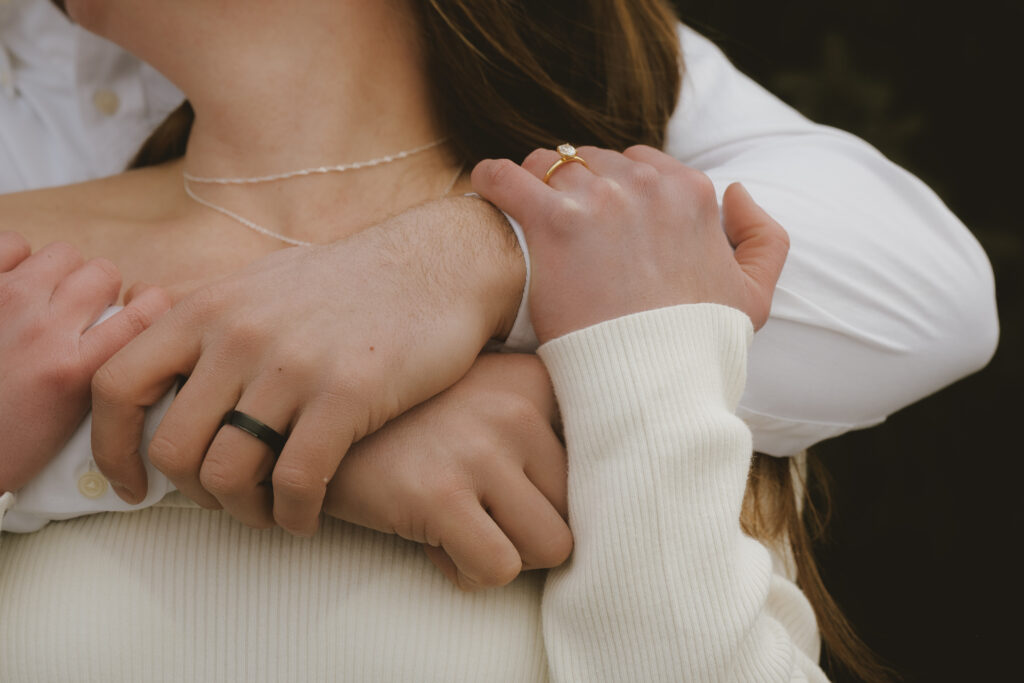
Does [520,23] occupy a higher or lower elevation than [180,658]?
higher

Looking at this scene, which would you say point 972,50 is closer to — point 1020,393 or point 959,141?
point 959,141

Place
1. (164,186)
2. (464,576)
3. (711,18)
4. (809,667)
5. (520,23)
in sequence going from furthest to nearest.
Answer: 1. (711,18)
2. (164,186)
3. (520,23)
4. (809,667)
5. (464,576)

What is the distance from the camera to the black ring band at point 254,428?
2.18 ft

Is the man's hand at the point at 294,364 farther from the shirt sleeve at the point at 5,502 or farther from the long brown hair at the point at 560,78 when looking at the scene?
the long brown hair at the point at 560,78

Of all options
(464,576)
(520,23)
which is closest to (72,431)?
(464,576)

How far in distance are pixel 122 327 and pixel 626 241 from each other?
0.47 m

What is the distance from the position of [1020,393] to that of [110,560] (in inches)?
69.0

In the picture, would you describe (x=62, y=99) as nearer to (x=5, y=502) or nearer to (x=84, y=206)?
(x=84, y=206)

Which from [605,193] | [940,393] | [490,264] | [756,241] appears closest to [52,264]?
[490,264]

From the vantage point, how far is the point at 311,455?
0.66 metres

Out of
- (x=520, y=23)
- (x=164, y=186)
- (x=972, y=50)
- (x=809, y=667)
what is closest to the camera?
(x=809, y=667)

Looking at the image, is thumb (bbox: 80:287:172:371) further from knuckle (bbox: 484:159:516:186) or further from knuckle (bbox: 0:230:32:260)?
knuckle (bbox: 484:159:516:186)

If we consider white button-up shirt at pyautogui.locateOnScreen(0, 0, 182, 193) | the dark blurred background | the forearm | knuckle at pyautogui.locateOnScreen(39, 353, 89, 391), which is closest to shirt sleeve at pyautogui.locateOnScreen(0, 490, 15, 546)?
knuckle at pyautogui.locateOnScreen(39, 353, 89, 391)

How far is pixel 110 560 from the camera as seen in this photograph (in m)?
0.79
